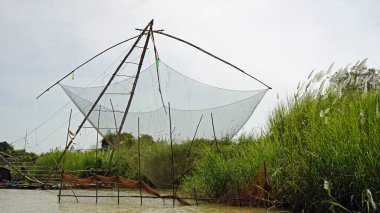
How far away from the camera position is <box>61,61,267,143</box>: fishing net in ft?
26.0

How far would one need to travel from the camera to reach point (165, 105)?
823 cm

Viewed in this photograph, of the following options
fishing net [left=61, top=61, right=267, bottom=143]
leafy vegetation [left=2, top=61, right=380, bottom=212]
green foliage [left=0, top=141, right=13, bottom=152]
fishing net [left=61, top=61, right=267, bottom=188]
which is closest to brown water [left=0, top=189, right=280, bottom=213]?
leafy vegetation [left=2, top=61, right=380, bottom=212]

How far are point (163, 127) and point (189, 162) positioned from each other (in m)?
0.81

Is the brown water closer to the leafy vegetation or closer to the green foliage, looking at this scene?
the leafy vegetation

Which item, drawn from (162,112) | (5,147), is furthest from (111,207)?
(5,147)

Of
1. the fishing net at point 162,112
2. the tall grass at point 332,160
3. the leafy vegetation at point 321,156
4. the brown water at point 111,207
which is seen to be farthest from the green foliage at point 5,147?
the tall grass at point 332,160

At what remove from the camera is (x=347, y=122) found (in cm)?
358

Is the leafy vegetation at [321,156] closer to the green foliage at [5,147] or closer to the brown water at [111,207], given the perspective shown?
the brown water at [111,207]

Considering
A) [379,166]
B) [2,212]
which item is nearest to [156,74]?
[2,212]

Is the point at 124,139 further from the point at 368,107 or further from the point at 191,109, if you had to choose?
the point at 368,107

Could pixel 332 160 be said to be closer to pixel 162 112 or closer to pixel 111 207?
pixel 111 207

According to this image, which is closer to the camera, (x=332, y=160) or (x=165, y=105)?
(x=332, y=160)

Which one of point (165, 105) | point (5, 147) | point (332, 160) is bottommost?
point (332, 160)

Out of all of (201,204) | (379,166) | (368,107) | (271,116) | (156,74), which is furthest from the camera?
(156,74)
